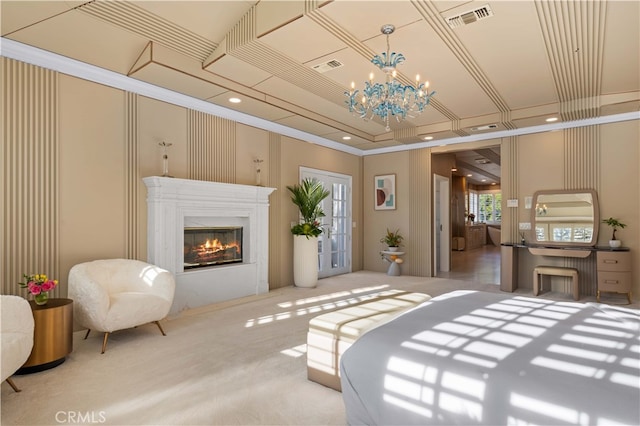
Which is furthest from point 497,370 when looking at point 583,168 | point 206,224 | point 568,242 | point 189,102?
point 583,168

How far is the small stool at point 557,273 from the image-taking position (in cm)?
523

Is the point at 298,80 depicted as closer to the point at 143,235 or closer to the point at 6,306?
the point at 143,235

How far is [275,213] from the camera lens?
20.1ft

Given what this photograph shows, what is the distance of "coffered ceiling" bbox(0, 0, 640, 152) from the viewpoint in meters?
2.99

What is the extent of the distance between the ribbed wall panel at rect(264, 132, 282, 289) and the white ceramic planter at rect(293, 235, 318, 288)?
0.92 ft

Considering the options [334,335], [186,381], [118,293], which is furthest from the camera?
[118,293]

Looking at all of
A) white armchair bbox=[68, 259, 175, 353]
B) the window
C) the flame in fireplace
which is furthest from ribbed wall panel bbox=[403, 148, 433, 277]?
the window

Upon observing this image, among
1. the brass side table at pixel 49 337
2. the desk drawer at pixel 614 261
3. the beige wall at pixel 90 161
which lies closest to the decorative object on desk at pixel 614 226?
the desk drawer at pixel 614 261

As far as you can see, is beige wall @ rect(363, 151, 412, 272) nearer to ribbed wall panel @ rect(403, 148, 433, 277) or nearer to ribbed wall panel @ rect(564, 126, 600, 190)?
ribbed wall panel @ rect(403, 148, 433, 277)

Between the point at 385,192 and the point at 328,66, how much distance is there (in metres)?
4.27

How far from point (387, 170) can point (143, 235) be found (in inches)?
203

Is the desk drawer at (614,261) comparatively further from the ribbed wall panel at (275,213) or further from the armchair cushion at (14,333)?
the armchair cushion at (14,333)

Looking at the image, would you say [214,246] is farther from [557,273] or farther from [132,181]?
[557,273]

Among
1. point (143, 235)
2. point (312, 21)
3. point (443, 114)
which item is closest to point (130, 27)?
point (312, 21)
